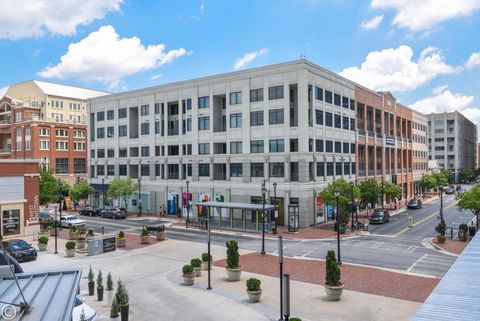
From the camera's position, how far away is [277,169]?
2026 inches

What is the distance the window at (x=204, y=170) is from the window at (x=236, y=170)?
14.7 feet

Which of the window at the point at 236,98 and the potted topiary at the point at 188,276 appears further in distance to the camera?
the window at the point at 236,98

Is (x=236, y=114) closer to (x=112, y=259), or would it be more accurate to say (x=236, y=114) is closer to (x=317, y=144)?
(x=317, y=144)

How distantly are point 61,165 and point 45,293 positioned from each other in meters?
93.4

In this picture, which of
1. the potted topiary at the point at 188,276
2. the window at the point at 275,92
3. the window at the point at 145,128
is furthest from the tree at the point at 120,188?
the potted topiary at the point at 188,276

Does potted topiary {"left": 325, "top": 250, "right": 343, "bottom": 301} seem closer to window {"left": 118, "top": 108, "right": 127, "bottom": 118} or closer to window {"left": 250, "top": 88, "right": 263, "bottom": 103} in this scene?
window {"left": 250, "top": 88, "right": 263, "bottom": 103}

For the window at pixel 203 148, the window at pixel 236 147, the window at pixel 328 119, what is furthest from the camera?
the window at pixel 203 148

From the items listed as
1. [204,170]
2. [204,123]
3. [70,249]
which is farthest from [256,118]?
[70,249]

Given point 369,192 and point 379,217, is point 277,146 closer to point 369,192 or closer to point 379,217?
point 369,192

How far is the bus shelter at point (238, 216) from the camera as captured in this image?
4616 centimetres

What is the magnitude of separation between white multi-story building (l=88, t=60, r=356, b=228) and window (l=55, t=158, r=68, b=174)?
28.4 meters

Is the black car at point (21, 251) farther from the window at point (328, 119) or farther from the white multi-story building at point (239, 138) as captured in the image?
the window at point (328, 119)

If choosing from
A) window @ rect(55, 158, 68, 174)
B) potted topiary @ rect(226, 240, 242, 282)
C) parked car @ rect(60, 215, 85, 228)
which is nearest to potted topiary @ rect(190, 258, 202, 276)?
Result: potted topiary @ rect(226, 240, 242, 282)

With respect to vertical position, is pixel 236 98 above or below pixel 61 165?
above
